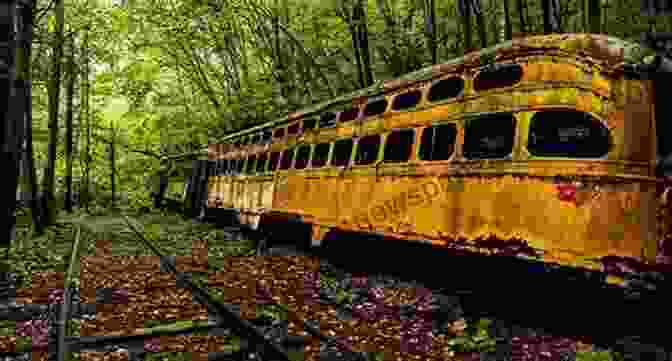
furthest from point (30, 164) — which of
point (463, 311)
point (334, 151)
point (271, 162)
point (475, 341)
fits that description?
point (475, 341)

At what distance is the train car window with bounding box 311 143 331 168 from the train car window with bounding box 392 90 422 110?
214 centimetres

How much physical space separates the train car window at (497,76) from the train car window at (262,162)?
23.5 feet

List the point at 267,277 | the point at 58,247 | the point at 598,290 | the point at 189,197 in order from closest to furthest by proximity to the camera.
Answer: the point at 598,290, the point at 267,277, the point at 58,247, the point at 189,197

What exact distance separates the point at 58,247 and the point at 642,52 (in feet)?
42.0

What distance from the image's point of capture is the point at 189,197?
2112cm

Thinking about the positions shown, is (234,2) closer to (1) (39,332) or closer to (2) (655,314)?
(1) (39,332)

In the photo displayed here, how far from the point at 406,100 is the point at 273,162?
514cm

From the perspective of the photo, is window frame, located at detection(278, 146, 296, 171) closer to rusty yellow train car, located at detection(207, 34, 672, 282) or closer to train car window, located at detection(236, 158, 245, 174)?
rusty yellow train car, located at detection(207, 34, 672, 282)

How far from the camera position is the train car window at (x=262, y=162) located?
12.4m

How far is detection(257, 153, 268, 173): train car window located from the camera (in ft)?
40.8

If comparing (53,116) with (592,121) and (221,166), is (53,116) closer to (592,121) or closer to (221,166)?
(221,166)

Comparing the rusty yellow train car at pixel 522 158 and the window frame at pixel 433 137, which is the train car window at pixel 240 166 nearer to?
the rusty yellow train car at pixel 522 158

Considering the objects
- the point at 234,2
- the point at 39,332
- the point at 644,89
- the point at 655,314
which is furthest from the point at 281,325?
the point at 234,2

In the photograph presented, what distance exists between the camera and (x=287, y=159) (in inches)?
438
